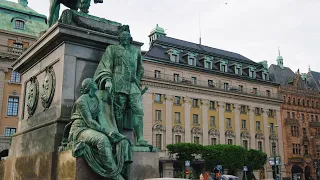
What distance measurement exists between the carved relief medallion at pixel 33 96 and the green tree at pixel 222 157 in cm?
3855

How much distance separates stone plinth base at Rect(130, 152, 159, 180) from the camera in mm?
6277

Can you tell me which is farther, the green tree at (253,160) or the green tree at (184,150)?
the green tree at (253,160)

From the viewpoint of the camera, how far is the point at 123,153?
5.78m

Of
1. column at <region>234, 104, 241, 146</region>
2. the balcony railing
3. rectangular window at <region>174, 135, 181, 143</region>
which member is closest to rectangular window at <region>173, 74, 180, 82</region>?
the balcony railing

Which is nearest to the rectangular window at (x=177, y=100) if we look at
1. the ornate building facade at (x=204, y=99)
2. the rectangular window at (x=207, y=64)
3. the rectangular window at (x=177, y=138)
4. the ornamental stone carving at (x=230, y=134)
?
the ornate building facade at (x=204, y=99)

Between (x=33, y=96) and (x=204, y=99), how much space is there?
45464 mm

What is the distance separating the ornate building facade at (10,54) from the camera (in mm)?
37500

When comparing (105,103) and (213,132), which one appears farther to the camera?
(213,132)

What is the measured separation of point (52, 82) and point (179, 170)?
4228 centimetres

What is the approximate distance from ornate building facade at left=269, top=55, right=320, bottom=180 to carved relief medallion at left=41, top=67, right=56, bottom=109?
5660 cm

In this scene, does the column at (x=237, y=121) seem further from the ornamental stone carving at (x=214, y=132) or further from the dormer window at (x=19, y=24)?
the dormer window at (x=19, y=24)

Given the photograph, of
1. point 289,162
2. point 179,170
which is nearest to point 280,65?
point 289,162

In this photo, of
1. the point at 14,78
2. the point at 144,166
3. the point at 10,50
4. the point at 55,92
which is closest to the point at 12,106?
the point at 14,78

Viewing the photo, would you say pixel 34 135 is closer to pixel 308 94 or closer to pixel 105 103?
pixel 105 103
